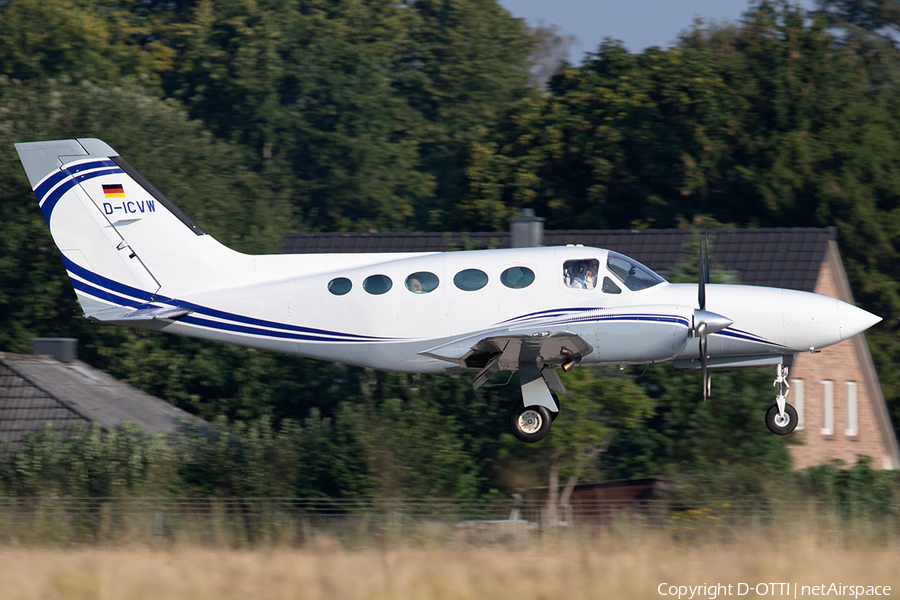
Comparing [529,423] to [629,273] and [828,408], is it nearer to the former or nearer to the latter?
[629,273]

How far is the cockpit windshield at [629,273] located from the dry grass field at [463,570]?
11.2 feet

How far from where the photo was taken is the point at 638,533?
15414 mm

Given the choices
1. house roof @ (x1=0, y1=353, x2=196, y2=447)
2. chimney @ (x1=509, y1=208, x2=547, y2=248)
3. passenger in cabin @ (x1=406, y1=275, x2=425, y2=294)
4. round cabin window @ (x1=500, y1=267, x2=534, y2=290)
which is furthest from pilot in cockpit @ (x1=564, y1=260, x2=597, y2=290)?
house roof @ (x1=0, y1=353, x2=196, y2=447)

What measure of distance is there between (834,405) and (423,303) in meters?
14.2

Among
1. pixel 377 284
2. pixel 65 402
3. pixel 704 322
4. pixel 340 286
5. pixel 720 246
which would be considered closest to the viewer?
pixel 704 322

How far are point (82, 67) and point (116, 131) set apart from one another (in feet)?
34.7

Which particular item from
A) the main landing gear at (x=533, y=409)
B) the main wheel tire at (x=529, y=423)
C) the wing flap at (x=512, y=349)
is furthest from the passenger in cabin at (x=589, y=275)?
the main wheel tire at (x=529, y=423)

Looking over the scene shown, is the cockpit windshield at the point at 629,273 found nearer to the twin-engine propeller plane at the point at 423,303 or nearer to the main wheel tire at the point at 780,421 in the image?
the twin-engine propeller plane at the point at 423,303

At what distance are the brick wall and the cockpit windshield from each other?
9.08 metres

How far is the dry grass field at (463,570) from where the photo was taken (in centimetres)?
1203

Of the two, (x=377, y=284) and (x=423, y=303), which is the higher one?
(x=377, y=284)

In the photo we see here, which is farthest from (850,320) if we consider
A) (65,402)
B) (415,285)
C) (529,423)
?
(65,402)

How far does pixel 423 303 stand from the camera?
615 inches

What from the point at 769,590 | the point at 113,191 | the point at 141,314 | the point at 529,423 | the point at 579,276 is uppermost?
the point at 113,191
